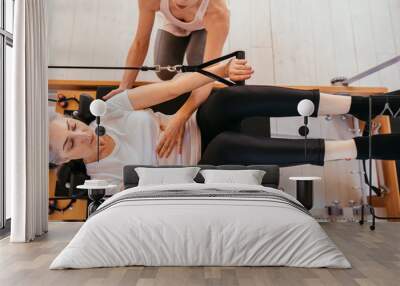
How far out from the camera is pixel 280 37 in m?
6.15

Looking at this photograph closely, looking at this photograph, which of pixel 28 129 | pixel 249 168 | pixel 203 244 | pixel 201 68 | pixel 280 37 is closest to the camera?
pixel 203 244

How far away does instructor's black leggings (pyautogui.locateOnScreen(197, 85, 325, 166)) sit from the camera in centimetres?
582

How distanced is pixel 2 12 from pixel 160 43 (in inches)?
75.5

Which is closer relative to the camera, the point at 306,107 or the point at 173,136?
the point at 306,107

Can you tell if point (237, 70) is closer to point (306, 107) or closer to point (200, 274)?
point (306, 107)

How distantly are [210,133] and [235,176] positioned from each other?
0.82 m

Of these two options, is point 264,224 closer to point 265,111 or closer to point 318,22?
point 265,111

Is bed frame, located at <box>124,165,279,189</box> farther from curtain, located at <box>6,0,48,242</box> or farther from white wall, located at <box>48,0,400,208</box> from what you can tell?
white wall, located at <box>48,0,400,208</box>

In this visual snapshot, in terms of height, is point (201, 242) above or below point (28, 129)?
below

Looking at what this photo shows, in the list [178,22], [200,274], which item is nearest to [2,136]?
[178,22]

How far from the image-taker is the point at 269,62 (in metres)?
6.10

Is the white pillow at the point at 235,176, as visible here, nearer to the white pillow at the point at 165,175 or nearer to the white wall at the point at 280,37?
the white pillow at the point at 165,175

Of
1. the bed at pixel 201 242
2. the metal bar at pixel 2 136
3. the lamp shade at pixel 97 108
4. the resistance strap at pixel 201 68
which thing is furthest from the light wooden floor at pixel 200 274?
the resistance strap at pixel 201 68

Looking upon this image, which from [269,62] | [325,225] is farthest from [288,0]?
[325,225]
